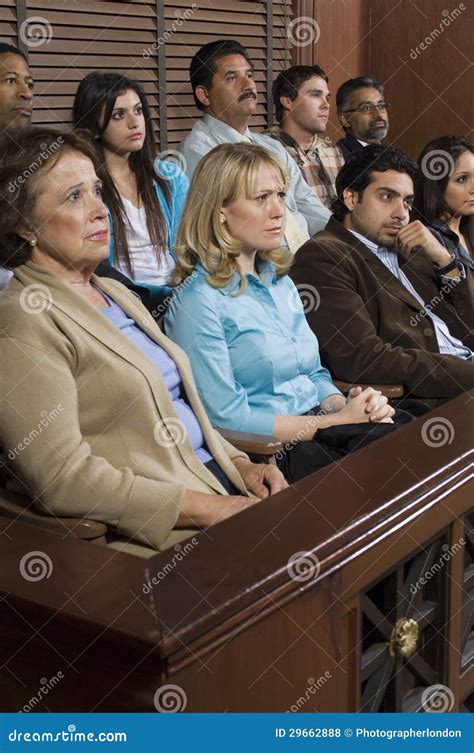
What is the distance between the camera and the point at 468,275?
329cm

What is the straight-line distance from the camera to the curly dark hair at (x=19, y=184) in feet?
5.74

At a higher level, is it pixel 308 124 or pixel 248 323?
pixel 308 124

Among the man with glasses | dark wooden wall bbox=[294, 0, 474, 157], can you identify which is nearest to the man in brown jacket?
the man with glasses

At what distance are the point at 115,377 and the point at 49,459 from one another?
224 millimetres

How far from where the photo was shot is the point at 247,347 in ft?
7.55

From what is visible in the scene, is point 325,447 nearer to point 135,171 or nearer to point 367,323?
point 367,323

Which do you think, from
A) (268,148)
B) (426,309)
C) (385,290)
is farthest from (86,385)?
(268,148)

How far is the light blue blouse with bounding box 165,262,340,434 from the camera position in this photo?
7.28 ft

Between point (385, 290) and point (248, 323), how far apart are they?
73 cm

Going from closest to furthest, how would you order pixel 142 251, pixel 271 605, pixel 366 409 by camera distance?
pixel 271 605, pixel 366 409, pixel 142 251

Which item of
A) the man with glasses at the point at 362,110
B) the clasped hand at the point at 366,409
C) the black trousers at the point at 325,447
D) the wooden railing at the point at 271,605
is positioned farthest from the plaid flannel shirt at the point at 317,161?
the wooden railing at the point at 271,605

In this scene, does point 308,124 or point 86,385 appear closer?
point 86,385
